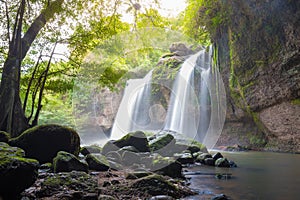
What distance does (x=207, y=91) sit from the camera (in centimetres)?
1340

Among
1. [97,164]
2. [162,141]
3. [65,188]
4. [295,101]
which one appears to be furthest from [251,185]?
[295,101]

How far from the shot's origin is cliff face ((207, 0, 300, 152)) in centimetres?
930

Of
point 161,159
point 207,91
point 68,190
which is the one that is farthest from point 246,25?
point 68,190

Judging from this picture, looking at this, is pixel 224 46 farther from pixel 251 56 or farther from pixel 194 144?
pixel 194 144

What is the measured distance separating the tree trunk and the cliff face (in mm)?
8140

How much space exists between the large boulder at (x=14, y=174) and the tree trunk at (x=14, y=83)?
4015 millimetres

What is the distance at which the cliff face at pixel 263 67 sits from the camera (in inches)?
366

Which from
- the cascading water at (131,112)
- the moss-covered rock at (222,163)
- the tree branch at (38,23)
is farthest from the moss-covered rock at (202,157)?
the tree branch at (38,23)

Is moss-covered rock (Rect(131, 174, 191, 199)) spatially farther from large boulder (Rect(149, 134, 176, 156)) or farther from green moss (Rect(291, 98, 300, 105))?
green moss (Rect(291, 98, 300, 105))

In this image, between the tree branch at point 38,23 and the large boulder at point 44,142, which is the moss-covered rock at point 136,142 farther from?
the tree branch at point 38,23

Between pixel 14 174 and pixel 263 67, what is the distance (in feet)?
33.4

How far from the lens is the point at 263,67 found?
→ 1036 centimetres

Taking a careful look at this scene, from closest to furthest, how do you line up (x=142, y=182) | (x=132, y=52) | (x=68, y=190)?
(x=68, y=190) < (x=142, y=182) < (x=132, y=52)

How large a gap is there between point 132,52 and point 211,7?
7646 mm
